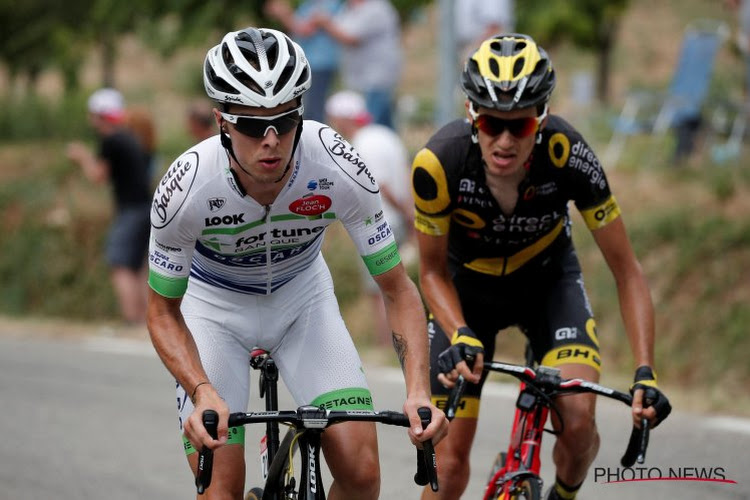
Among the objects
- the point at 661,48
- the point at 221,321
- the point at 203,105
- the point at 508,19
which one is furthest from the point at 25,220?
the point at 661,48

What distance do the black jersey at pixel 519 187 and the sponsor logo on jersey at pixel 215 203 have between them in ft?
3.47

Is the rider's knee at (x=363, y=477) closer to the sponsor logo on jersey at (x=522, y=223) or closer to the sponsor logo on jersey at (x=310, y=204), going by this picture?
the sponsor logo on jersey at (x=310, y=204)

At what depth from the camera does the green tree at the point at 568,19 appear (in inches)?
727

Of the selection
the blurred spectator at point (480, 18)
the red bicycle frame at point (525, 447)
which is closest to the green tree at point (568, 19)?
the blurred spectator at point (480, 18)

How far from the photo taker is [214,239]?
445cm

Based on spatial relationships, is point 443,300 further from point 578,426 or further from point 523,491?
point 523,491

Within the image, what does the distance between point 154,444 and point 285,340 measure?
3449mm

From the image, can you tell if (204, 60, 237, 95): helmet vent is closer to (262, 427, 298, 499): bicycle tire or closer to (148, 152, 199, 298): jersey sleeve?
(148, 152, 199, 298): jersey sleeve

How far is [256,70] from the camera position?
411cm

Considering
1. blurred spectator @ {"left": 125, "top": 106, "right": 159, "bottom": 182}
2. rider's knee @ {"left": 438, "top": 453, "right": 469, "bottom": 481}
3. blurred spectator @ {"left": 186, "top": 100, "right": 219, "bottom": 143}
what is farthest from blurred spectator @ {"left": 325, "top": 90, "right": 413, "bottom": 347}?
rider's knee @ {"left": 438, "top": 453, "right": 469, "bottom": 481}

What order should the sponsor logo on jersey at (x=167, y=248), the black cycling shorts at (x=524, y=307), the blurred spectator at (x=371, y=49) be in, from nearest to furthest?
the sponsor logo on jersey at (x=167, y=248), the black cycling shorts at (x=524, y=307), the blurred spectator at (x=371, y=49)

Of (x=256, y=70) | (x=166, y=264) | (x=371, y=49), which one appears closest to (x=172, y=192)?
(x=166, y=264)

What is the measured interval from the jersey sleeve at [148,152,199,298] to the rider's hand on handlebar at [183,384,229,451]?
54 cm

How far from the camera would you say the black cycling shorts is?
5.19m
